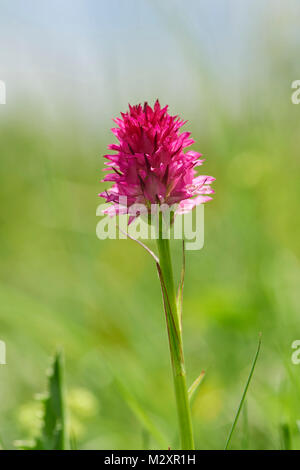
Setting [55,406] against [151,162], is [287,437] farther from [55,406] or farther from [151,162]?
[151,162]

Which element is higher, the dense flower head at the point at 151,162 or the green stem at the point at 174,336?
the dense flower head at the point at 151,162

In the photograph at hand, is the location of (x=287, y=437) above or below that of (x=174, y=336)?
below

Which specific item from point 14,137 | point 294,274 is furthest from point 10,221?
point 294,274

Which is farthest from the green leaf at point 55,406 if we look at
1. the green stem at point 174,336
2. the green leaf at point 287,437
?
the green leaf at point 287,437

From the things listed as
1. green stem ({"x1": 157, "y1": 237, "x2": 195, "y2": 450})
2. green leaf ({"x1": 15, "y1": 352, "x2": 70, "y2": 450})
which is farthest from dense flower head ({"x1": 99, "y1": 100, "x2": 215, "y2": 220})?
green leaf ({"x1": 15, "y1": 352, "x2": 70, "y2": 450})

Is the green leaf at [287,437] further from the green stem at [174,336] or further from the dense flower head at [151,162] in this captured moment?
the dense flower head at [151,162]

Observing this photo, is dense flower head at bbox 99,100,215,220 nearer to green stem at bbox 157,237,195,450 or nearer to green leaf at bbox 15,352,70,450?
green stem at bbox 157,237,195,450

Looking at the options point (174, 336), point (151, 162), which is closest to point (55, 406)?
point (174, 336)
